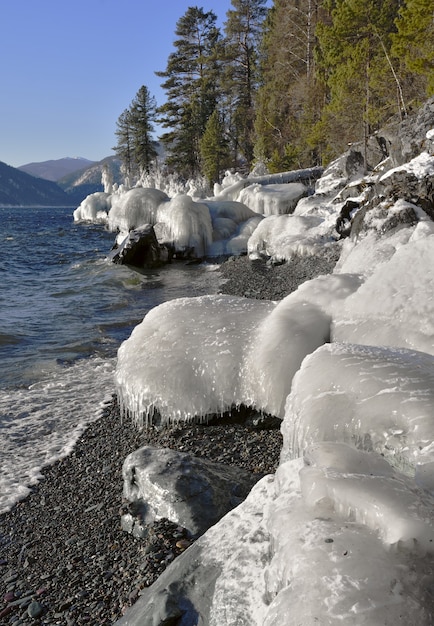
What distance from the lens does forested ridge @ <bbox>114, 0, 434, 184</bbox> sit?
24312 mm

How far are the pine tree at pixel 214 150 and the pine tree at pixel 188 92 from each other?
19.4 ft

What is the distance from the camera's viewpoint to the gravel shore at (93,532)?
3.31m

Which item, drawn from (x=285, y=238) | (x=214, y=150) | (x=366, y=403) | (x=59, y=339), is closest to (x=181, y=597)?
(x=366, y=403)

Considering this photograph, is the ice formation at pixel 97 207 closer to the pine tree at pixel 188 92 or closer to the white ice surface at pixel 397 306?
the pine tree at pixel 188 92

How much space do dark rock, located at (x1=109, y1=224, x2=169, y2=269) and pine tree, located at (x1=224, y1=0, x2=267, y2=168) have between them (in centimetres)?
2788

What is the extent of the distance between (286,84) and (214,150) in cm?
930

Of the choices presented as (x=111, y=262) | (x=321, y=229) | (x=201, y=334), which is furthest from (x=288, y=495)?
(x=111, y=262)

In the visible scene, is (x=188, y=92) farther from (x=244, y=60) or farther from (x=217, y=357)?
(x=217, y=357)

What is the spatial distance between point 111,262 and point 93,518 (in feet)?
59.0

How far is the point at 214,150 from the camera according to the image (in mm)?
44438

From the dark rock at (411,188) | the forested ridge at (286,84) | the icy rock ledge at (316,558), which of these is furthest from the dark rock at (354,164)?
the icy rock ledge at (316,558)

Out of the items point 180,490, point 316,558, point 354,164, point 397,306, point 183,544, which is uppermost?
point 354,164

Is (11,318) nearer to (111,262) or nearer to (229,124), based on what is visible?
(111,262)

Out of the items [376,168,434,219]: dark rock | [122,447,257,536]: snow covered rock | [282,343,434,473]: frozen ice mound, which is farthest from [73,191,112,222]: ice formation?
[282,343,434,473]: frozen ice mound
